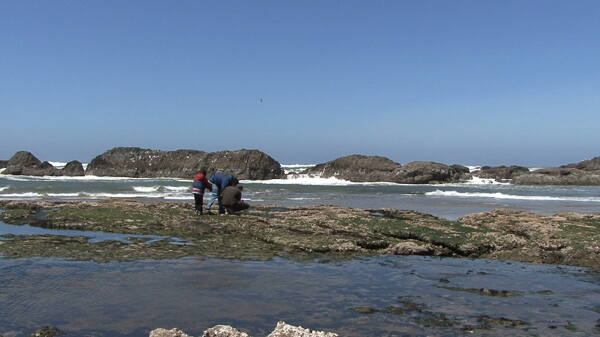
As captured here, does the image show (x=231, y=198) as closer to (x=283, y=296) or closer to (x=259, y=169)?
(x=283, y=296)

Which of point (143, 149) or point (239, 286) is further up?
point (143, 149)

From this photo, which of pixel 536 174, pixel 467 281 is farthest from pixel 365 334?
pixel 536 174

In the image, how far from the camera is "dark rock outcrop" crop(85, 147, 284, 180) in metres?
86.4

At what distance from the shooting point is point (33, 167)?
95438 mm

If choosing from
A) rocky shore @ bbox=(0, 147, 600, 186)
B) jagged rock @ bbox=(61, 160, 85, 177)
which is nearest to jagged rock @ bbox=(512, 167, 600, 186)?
rocky shore @ bbox=(0, 147, 600, 186)

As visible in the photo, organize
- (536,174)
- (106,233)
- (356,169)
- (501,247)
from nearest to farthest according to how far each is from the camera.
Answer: (501,247) < (106,233) < (536,174) < (356,169)

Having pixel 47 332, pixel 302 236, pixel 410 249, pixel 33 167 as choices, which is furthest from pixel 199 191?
pixel 33 167

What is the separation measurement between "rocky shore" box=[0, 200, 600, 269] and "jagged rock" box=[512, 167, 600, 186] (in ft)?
230

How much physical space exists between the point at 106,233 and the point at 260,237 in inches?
199

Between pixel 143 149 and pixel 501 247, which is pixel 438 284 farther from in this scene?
pixel 143 149

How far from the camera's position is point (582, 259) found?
495 inches

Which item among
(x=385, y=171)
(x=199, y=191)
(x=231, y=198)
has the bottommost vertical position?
(x=231, y=198)

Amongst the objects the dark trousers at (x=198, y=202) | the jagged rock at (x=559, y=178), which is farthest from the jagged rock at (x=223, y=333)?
the jagged rock at (x=559, y=178)

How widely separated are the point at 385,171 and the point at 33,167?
71.3 metres
